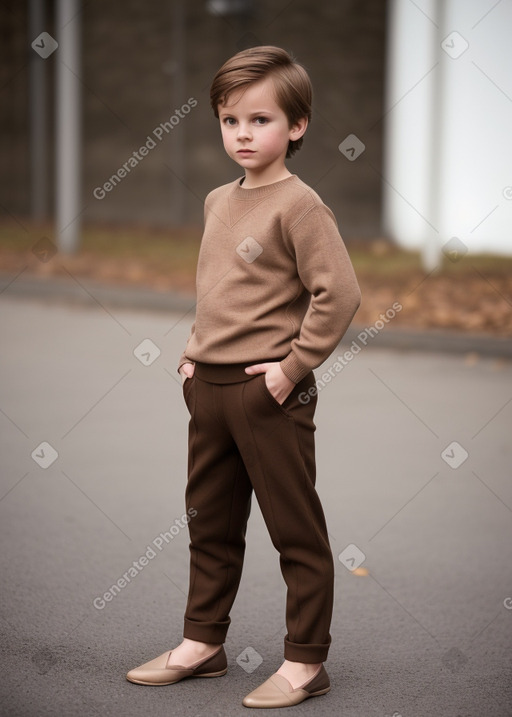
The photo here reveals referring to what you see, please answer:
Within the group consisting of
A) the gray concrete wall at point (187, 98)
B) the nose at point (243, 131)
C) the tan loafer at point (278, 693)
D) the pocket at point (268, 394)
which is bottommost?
the tan loafer at point (278, 693)

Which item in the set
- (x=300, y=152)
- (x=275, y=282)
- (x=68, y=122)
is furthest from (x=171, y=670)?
(x=300, y=152)

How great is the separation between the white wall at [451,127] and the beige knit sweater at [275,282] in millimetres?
9293

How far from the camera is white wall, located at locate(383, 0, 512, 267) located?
1355 centimetres

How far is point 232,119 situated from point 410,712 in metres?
1.76

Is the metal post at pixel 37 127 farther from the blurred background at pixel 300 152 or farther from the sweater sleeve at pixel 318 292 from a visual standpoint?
the sweater sleeve at pixel 318 292

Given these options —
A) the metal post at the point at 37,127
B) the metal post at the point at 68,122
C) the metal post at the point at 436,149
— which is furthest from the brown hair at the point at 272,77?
the metal post at the point at 37,127

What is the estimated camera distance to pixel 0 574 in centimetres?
433

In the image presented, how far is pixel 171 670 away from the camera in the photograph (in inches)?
131

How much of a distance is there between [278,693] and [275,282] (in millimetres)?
1180

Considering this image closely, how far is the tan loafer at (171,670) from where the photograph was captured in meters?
3.32

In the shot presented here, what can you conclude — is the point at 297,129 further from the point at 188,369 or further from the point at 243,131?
the point at 188,369

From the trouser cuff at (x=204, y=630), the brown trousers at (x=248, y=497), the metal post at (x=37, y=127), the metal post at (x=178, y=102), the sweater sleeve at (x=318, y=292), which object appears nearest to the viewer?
the sweater sleeve at (x=318, y=292)

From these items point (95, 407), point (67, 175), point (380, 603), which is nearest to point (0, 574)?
point (380, 603)

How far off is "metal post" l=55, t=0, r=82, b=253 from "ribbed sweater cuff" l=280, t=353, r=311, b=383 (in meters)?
12.1
